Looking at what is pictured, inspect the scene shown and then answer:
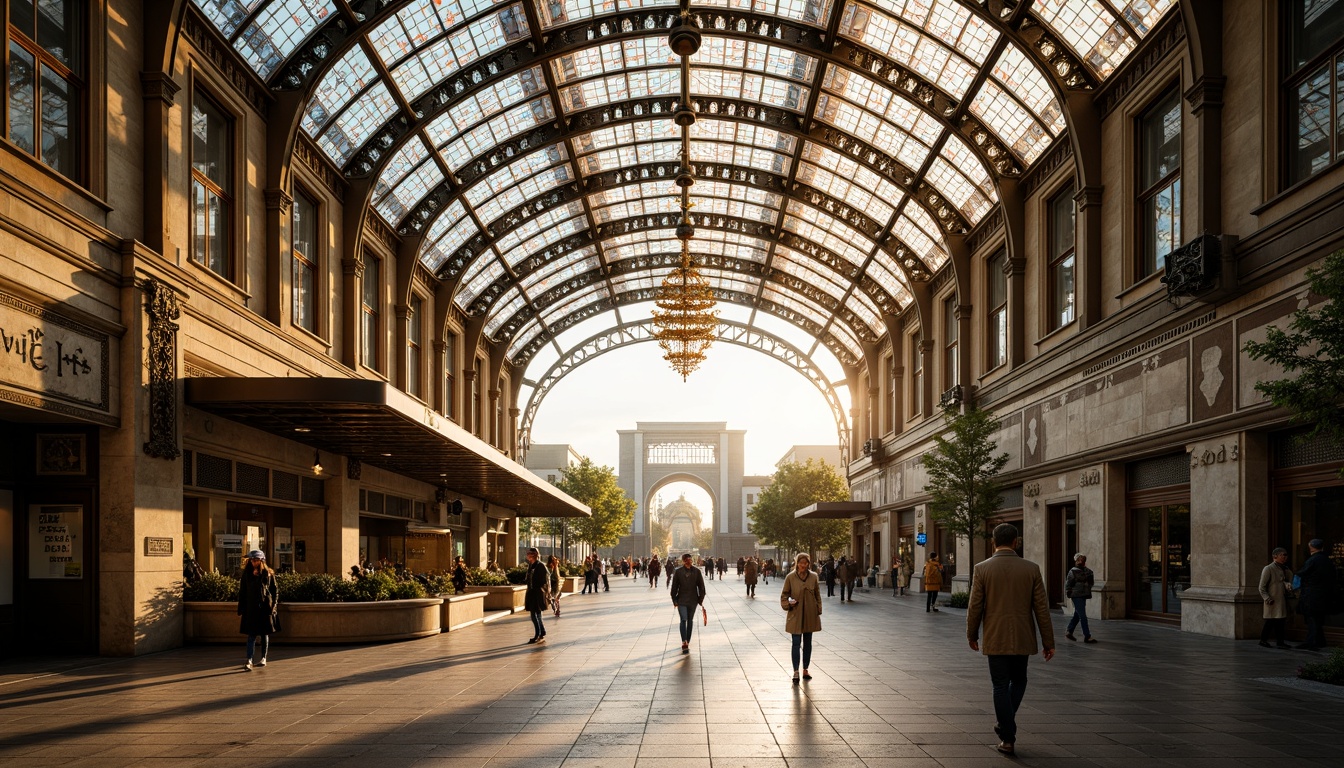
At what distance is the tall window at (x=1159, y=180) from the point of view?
1969 centimetres

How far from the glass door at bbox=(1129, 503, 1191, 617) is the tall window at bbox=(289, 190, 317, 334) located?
61.0 ft

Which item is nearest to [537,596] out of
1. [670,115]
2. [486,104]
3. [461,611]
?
[461,611]

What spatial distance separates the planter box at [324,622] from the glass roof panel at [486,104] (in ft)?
48.0

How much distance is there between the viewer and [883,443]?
4734 centimetres

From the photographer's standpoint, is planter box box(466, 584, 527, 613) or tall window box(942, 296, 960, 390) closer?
planter box box(466, 584, 527, 613)

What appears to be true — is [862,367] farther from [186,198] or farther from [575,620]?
[186,198]

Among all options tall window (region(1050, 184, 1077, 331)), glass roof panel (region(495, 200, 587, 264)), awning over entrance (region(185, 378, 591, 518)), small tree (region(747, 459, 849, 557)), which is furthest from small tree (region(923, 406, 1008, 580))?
small tree (region(747, 459, 849, 557))

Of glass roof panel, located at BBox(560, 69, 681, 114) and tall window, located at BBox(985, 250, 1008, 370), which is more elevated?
glass roof panel, located at BBox(560, 69, 681, 114)

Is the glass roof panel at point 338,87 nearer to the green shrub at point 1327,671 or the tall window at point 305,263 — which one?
the tall window at point 305,263

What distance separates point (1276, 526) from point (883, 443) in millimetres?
30957

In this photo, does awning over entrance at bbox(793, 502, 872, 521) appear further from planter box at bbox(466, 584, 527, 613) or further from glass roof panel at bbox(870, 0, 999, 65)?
glass roof panel at bbox(870, 0, 999, 65)

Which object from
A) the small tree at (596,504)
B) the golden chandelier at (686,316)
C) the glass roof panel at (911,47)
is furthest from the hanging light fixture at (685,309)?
the small tree at (596,504)

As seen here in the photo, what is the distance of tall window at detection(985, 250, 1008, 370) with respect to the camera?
3067 cm

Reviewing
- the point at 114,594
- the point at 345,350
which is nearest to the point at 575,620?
the point at 345,350
